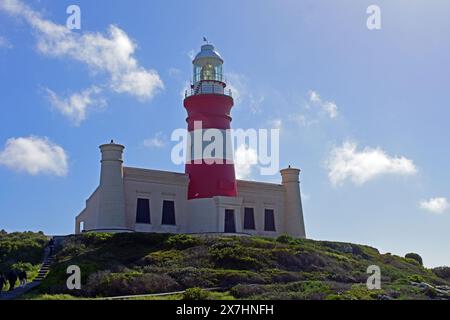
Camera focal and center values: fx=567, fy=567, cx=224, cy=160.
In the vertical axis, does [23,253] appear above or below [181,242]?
below

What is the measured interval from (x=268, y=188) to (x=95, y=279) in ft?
63.6

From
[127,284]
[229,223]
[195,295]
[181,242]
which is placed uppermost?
[229,223]

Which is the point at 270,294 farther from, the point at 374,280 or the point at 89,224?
the point at 89,224

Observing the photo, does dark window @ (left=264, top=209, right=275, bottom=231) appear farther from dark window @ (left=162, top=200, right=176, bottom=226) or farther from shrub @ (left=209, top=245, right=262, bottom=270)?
shrub @ (left=209, top=245, right=262, bottom=270)

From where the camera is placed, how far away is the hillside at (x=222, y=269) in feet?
67.4

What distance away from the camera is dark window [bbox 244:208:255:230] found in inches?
1473

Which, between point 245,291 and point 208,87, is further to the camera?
point 208,87

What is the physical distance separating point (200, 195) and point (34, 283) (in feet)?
46.7

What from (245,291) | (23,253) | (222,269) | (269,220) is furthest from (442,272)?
(23,253)

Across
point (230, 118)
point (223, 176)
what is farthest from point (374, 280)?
point (230, 118)

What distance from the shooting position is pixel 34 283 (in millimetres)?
23031

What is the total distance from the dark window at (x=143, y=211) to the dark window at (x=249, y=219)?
270 inches

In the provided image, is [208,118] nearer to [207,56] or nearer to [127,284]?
[207,56]

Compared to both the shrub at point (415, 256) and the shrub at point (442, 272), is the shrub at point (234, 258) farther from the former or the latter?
the shrub at point (415, 256)
